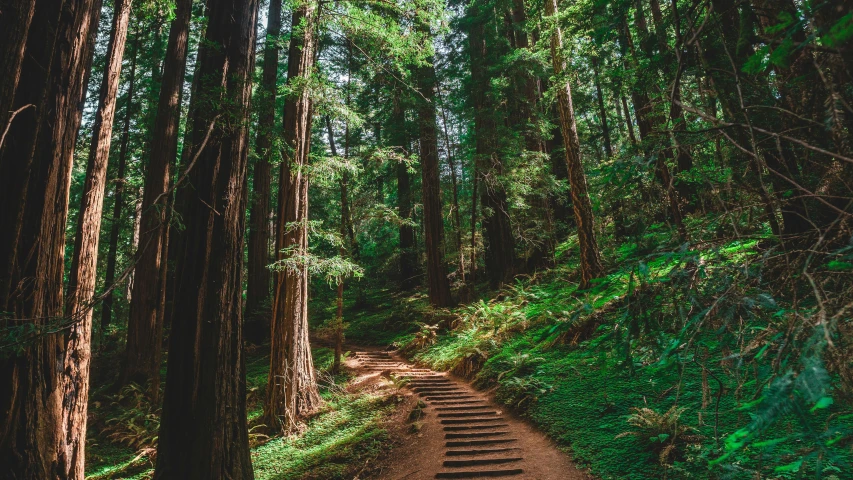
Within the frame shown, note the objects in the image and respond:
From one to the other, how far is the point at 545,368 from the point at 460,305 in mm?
5838

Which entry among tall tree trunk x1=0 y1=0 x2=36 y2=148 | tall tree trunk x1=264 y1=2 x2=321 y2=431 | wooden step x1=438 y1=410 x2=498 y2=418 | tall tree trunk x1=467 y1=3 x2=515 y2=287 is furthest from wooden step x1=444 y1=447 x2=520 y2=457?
tall tree trunk x1=467 y1=3 x2=515 y2=287

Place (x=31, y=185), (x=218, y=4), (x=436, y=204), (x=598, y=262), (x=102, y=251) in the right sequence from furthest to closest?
(x=102, y=251), (x=436, y=204), (x=598, y=262), (x=218, y=4), (x=31, y=185)

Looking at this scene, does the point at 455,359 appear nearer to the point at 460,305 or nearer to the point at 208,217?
the point at 460,305

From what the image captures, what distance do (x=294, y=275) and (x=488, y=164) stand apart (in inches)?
297

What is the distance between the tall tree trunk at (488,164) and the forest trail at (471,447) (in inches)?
261

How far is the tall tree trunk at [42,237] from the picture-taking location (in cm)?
333

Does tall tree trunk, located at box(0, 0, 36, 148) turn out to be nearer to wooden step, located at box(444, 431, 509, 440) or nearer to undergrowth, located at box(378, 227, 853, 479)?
undergrowth, located at box(378, 227, 853, 479)

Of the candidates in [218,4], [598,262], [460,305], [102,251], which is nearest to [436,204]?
[460,305]

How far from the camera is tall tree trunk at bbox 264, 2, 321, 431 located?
23.0ft

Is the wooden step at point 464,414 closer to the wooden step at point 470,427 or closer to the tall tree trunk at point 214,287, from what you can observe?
the wooden step at point 470,427

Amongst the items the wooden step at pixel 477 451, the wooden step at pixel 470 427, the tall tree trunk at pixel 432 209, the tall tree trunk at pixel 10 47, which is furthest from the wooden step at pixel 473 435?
the tall tree trunk at pixel 432 209

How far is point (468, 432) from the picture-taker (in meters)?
5.66

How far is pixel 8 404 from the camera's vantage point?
128 inches

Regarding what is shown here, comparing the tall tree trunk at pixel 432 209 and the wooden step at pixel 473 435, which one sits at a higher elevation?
the tall tree trunk at pixel 432 209
